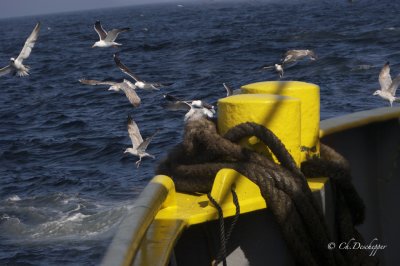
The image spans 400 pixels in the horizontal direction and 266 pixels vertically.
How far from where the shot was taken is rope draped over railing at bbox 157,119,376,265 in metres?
3.05

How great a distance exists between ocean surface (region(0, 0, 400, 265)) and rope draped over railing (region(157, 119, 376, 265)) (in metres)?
5.60

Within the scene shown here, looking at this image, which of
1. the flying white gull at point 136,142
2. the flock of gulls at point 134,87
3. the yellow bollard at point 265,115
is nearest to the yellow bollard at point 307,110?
the yellow bollard at point 265,115

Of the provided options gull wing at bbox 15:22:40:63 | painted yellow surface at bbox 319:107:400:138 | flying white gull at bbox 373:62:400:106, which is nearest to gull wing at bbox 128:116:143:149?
gull wing at bbox 15:22:40:63

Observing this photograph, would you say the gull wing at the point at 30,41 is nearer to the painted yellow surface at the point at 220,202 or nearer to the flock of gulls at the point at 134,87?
the flock of gulls at the point at 134,87

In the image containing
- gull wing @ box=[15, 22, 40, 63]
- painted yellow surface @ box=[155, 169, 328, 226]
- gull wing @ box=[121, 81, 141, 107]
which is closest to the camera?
painted yellow surface @ box=[155, 169, 328, 226]

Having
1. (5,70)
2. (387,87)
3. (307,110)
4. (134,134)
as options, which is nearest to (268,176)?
(307,110)

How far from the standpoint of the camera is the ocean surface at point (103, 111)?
977cm

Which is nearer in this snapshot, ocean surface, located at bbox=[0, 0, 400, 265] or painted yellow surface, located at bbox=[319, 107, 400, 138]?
painted yellow surface, located at bbox=[319, 107, 400, 138]

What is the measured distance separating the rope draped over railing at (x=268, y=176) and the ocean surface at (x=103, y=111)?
5596 millimetres

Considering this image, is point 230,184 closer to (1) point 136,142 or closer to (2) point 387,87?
(1) point 136,142

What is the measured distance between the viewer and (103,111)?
17500mm

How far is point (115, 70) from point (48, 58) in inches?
304

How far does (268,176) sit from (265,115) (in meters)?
0.24

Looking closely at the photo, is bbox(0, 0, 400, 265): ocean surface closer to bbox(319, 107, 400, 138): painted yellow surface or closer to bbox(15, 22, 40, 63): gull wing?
bbox(15, 22, 40, 63): gull wing
